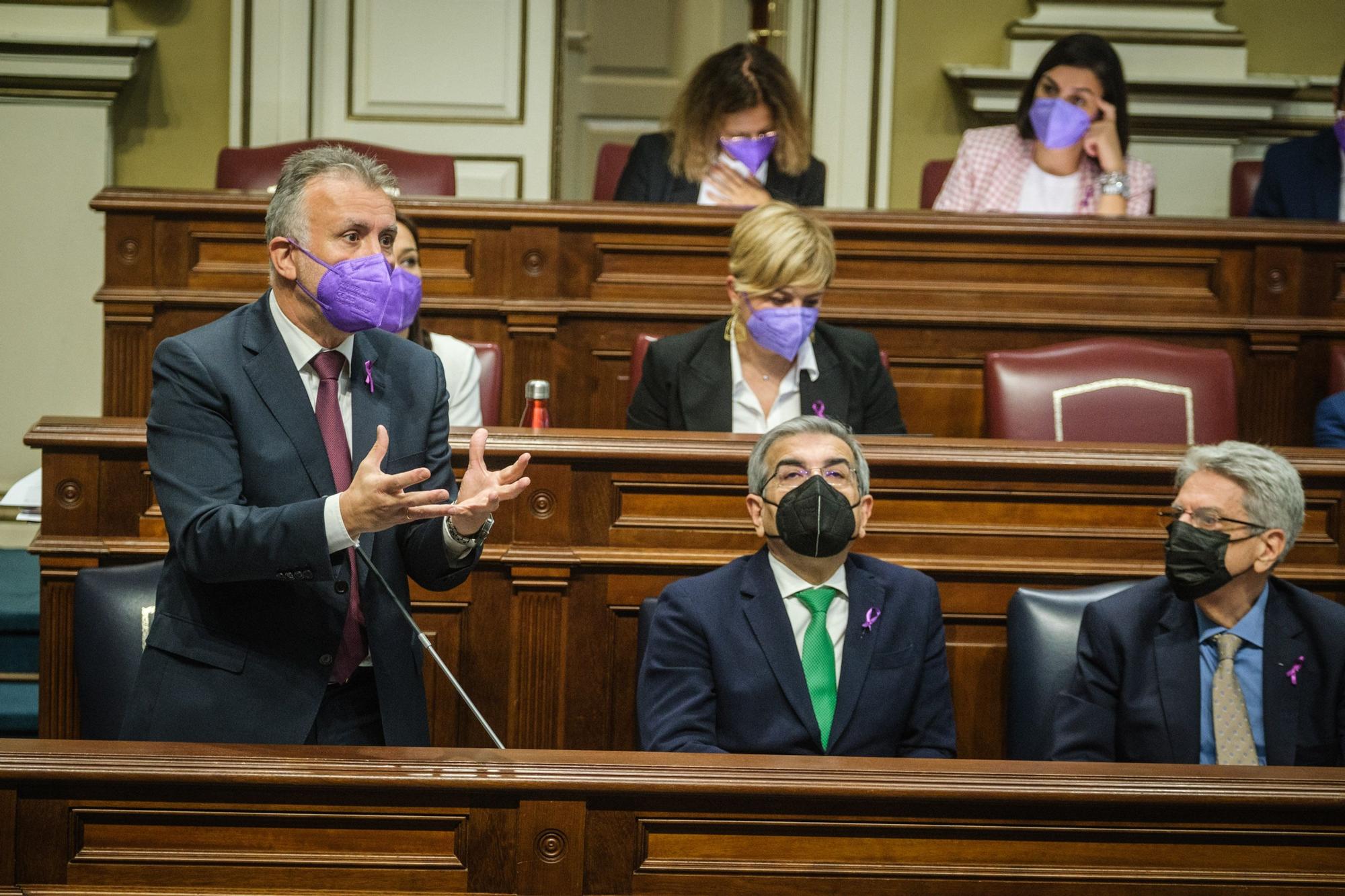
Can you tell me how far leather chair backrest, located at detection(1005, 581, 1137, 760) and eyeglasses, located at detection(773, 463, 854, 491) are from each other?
38cm

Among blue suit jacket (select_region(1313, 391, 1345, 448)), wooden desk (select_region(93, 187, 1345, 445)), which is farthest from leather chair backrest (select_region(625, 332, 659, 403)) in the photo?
blue suit jacket (select_region(1313, 391, 1345, 448))

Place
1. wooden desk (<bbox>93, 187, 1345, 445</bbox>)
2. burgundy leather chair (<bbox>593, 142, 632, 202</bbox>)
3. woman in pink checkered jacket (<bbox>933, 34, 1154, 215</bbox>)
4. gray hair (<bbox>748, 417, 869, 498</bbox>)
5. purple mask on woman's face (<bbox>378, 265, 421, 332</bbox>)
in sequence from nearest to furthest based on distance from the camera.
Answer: gray hair (<bbox>748, 417, 869, 498</bbox>) < purple mask on woman's face (<bbox>378, 265, 421, 332</bbox>) < wooden desk (<bbox>93, 187, 1345, 445</bbox>) < woman in pink checkered jacket (<bbox>933, 34, 1154, 215</bbox>) < burgundy leather chair (<bbox>593, 142, 632, 202</bbox>)

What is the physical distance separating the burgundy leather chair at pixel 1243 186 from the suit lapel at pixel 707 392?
2192 millimetres

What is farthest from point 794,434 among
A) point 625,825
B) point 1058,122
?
point 1058,122

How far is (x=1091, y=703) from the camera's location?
2.19m

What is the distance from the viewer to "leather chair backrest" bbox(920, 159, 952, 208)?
4.42m

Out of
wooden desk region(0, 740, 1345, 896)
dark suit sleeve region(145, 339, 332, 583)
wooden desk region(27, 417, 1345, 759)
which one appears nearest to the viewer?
wooden desk region(0, 740, 1345, 896)

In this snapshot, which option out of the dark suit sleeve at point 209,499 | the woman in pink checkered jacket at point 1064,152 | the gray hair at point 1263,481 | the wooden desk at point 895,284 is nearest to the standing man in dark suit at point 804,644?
the gray hair at point 1263,481

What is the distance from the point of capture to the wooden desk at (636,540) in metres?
A: 2.40

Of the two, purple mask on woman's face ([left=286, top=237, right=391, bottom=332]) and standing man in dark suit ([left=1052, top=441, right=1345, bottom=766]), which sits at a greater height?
purple mask on woman's face ([left=286, top=237, right=391, bottom=332])

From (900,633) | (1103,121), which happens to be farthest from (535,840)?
(1103,121)

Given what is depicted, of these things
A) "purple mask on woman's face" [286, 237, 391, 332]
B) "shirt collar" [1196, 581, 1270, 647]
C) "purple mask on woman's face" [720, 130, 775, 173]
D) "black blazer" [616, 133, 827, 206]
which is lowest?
"shirt collar" [1196, 581, 1270, 647]

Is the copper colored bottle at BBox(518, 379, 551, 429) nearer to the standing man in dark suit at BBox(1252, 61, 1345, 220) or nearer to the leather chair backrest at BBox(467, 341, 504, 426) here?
the leather chair backrest at BBox(467, 341, 504, 426)

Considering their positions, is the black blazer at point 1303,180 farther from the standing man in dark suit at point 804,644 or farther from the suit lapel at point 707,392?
the standing man in dark suit at point 804,644
